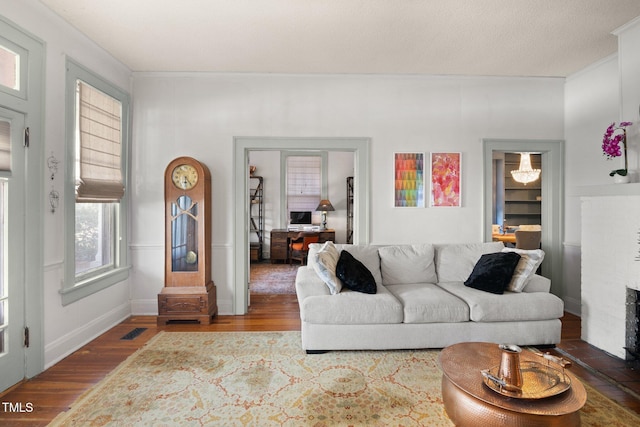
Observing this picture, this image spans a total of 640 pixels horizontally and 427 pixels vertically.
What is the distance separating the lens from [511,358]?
1.72 m

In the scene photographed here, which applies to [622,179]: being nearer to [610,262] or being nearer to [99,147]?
[610,262]

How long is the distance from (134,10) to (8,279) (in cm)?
224

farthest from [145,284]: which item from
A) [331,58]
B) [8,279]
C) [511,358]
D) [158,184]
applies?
[511,358]

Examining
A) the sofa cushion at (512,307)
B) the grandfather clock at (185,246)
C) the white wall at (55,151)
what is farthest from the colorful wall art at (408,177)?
the white wall at (55,151)

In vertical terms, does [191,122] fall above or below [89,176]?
above

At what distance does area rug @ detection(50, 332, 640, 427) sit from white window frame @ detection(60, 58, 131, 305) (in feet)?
2.81

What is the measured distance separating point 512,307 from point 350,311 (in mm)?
1440

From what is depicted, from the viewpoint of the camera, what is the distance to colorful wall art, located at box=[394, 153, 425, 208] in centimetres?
406

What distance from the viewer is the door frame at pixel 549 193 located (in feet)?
13.5

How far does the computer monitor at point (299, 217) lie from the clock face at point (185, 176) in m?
4.02

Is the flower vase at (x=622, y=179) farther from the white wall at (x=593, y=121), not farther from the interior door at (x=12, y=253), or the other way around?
the interior door at (x=12, y=253)

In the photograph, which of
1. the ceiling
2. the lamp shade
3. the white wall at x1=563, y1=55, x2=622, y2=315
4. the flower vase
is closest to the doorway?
the ceiling

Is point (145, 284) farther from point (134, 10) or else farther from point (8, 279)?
point (134, 10)

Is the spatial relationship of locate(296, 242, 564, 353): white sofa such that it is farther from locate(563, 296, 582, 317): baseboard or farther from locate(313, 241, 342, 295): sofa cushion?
locate(563, 296, 582, 317): baseboard
